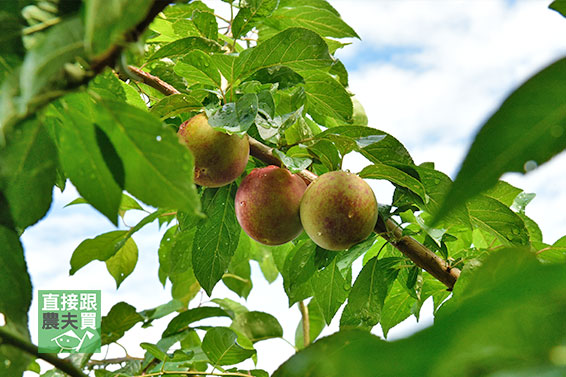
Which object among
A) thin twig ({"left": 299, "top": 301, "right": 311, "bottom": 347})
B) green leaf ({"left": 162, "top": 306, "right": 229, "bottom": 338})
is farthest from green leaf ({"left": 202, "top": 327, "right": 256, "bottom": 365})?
thin twig ({"left": 299, "top": 301, "right": 311, "bottom": 347})

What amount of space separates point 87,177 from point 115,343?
131 centimetres

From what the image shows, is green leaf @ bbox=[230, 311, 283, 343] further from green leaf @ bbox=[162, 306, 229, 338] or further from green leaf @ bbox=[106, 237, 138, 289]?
green leaf @ bbox=[106, 237, 138, 289]

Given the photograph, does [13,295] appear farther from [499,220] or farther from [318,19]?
[318,19]

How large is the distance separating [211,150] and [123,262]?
3.01ft

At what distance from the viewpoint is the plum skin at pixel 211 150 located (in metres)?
0.87

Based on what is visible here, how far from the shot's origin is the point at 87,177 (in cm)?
41

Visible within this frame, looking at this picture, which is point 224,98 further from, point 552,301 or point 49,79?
point 552,301

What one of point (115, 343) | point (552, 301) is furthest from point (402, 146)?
point (115, 343)

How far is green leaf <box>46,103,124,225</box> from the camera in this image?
399 millimetres

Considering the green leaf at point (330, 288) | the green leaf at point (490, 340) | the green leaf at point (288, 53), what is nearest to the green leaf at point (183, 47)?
the green leaf at point (288, 53)

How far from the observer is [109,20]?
0.84ft

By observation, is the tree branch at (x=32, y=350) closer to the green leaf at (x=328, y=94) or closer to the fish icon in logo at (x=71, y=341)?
the green leaf at (x=328, y=94)

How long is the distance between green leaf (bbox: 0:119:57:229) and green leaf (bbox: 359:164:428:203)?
1.90 feet

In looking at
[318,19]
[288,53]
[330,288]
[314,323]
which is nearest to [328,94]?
[288,53]
